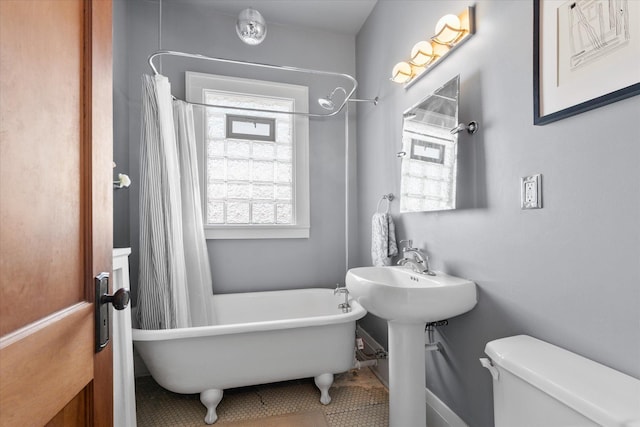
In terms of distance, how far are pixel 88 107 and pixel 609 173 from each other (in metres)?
1.35

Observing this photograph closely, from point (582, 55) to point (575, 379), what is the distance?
3.08 ft

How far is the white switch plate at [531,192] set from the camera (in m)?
1.13

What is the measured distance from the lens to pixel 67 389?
1.92 ft

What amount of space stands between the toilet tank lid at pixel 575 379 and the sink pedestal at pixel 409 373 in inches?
18.9

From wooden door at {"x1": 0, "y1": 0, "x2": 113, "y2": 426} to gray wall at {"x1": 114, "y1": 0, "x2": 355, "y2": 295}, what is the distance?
5.20 feet

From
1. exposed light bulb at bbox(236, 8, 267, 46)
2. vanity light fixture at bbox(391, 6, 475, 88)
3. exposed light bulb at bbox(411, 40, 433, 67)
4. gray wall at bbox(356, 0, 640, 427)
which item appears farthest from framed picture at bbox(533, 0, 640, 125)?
Answer: exposed light bulb at bbox(236, 8, 267, 46)

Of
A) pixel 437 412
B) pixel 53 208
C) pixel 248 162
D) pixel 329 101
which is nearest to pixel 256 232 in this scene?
pixel 248 162

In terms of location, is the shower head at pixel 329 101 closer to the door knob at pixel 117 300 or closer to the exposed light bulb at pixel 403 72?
the exposed light bulb at pixel 403 72

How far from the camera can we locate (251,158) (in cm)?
265

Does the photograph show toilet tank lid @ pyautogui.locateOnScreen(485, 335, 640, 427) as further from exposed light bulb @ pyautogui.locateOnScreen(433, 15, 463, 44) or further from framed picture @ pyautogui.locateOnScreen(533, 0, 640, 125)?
exposed light bulb @ pyautogui.locateOnScreen(433, 15, 463, 44)

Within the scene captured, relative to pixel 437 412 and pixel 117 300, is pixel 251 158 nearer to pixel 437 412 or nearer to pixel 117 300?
pixel 117 300

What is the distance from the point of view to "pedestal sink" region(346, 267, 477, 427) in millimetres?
1294

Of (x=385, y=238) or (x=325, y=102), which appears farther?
(x=325, y=102)

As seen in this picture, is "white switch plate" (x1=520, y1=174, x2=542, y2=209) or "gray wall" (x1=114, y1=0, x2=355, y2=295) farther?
"gray wall" (x1=114, y1=0, x2=355, y2=295)
